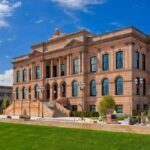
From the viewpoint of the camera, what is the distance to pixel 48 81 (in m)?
64.2

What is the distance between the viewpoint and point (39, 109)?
56188 mm

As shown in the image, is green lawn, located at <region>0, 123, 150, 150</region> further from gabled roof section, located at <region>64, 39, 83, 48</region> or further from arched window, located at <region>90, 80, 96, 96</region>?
gabled roof section, located at <region>64, 39, 83, 48</region>

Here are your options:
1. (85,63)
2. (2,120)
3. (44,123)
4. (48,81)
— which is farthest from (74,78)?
(44,123)

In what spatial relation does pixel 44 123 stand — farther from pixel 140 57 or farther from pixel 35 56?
pixel 35 56

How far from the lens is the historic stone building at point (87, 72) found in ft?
165

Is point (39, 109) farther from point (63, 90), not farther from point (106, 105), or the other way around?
point (106, 105)

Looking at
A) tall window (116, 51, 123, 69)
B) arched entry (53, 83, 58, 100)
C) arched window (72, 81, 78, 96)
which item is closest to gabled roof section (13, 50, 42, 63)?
arched entry (53, 83, 58, 100)

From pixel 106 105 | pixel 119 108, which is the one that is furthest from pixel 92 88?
pixel 106 105

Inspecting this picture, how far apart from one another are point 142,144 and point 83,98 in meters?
37.7

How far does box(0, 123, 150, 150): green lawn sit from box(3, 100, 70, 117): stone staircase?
27.0m

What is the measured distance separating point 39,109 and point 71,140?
35.3m

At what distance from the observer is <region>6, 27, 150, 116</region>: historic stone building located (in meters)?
50.3

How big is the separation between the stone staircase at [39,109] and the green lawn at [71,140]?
88.6 ft

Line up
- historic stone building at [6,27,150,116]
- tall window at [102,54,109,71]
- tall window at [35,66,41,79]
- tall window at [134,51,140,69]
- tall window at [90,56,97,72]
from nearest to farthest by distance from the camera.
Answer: historic stone building at [6,27,150,116] < tall window at [134,51,140,69] < tall window at [102,54,109,71] < tall window at [90,56,97,72] < tall window at [35,66,41,79]
